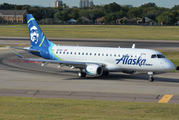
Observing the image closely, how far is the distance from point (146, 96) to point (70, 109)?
30.2ft

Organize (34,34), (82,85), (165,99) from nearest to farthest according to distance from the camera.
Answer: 1. (165,99)
2. (82,85)
3. (34,34)

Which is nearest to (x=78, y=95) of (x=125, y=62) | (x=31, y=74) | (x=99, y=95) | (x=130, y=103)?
(x=99, y=95)

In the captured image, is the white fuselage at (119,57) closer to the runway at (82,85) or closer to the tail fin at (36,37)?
the runway at (82,85)

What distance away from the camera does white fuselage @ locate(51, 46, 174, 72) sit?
3500 centimetres

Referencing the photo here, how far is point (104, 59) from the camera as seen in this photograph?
125ft

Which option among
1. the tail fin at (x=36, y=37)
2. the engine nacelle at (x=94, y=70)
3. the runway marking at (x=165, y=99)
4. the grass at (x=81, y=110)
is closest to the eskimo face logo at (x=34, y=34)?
the tail fin at (x=36, y=37)

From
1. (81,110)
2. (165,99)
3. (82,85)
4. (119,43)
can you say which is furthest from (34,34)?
(119,43)

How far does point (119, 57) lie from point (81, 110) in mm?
17008

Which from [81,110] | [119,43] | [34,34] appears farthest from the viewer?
[119,43]

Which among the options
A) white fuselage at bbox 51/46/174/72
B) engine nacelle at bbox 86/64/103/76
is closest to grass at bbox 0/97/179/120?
engine nacelle at bbox 86/64/103/76

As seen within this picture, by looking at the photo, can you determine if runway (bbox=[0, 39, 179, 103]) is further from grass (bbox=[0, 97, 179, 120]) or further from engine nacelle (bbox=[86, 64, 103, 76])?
grass (bbox=[0, 97, 179, 120])

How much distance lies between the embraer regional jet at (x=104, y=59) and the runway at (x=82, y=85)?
1555mm

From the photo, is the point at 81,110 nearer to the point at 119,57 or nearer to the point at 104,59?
the point at 119,57

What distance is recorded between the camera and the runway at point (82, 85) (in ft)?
91.8
